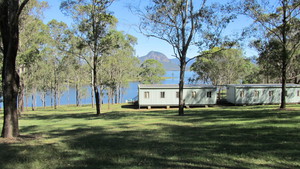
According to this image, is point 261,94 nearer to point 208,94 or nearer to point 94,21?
point 208,94

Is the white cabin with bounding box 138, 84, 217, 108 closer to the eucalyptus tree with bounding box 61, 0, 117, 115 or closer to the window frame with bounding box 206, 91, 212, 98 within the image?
the window frame with bounding box 206, 91, 212, 98

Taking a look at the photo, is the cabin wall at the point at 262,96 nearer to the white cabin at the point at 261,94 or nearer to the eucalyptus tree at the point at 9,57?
the white cabin at the point at 261,94

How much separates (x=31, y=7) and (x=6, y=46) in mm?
16874

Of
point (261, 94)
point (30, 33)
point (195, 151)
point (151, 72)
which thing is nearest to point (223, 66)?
point (261, 94)

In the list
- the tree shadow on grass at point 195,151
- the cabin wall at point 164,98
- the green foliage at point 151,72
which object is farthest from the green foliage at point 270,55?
the green foliage at point 151,72

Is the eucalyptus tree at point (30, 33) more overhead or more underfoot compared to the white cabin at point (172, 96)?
more overhead

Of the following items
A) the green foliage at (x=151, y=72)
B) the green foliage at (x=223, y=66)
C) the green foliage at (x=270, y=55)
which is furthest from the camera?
the green foliage at (x=151, y=72)

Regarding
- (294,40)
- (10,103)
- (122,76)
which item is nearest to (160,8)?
(294,40)

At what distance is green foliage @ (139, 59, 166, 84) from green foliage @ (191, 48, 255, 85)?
10.4 meters

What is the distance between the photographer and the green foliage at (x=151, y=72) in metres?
56.6

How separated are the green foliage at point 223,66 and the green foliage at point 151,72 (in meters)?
10.4

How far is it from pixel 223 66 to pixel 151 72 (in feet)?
62.1

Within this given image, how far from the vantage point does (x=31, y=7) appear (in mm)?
22234

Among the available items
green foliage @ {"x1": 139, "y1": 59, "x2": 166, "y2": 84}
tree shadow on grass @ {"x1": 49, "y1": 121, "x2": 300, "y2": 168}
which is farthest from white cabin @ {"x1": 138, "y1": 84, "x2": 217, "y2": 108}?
green foliage @ {"x1": 139, "y1": 59, "x2": 166, "y2": 84}
